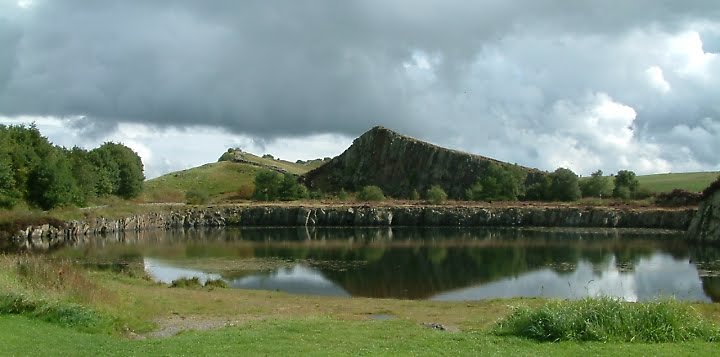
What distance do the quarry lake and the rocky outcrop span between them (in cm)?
1126

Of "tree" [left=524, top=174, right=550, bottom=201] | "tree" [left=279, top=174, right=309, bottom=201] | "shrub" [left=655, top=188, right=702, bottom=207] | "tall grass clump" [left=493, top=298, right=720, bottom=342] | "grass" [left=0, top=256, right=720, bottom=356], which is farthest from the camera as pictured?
"tree" [left=279, top=174, right=309, bottom=201]

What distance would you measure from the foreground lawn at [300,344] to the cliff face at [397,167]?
429 ft

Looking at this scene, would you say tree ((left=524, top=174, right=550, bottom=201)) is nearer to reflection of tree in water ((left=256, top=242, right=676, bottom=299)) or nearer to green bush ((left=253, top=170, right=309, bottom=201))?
green bush ((left=253, top=170, right=309, bottom=201))

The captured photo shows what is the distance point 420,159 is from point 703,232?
99289 millimetres

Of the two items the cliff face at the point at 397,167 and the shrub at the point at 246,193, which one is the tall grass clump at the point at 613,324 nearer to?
the shrub at the point at 246,193

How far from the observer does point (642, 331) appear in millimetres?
17672

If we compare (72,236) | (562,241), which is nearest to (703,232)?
(562,241)

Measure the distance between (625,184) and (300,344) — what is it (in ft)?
389

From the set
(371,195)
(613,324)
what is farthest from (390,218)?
(613,324)

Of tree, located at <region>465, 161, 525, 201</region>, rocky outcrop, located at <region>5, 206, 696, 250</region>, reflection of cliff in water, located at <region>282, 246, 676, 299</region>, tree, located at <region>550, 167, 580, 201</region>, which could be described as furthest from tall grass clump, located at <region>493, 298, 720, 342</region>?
tree, located at <region>465, 161, 525, 201</region>

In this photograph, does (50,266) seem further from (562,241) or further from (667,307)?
(562,241)

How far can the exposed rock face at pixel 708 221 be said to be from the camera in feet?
209

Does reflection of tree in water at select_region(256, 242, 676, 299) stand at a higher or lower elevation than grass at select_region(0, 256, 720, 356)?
lower

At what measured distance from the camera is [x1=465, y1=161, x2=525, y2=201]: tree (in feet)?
411
